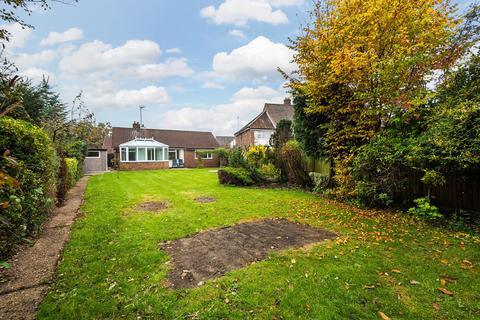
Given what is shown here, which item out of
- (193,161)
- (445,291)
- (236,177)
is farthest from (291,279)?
(193,161)

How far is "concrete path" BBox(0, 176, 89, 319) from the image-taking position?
8.29 ft

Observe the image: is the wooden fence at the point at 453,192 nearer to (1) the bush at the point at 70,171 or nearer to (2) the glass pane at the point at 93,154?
(1) the bush at the point at 70,171

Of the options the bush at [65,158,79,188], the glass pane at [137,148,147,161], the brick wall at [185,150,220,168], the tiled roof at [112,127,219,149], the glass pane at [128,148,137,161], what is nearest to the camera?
the bush at [65,158,79,188]

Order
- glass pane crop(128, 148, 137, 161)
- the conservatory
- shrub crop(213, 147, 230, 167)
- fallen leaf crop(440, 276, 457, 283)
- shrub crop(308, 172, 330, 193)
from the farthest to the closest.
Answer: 1. shrub crop(213, 147, 230, 167)
2. glass pane crop(128, 148, 137, 161)
3. the conservatory
4. shrub crop(308, 172, 330, 193)
5. fallen leaf crop(440, 276, 457, 283)

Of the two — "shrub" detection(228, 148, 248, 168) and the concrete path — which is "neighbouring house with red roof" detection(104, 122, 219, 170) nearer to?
"shrub" detection(228, 148, 248, 168)

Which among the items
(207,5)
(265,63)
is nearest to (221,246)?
(207,5)

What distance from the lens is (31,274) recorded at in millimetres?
3217

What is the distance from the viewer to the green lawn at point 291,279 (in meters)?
2.49

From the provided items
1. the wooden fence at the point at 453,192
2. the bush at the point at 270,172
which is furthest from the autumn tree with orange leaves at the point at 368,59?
the bush at the point at 270,172

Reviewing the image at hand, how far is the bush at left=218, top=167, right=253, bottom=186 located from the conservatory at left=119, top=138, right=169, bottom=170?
50.8ft

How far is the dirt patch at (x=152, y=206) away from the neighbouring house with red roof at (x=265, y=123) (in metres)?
19.7

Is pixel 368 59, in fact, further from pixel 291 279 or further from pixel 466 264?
pixel 291 279

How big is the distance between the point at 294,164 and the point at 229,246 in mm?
7853

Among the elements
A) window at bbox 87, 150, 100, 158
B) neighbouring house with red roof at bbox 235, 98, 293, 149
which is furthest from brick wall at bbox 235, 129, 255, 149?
window at bbox 87, 150, 100, 158
